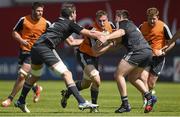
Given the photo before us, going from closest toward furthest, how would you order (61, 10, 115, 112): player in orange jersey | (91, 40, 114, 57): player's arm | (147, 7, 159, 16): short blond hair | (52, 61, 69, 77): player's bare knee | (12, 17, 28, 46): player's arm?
1. (52, 61, 69, 77): player's bare knee
2. (91, 40, 114, 57): player's arm
3. (61, 10, 115, 112): player in orange jersey
4. (12, 17, 28, 46): player's arm
5. (147, 7, 159, 16): short blond hair

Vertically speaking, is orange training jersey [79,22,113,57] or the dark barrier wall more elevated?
orange training jersey [79,22,113,57]

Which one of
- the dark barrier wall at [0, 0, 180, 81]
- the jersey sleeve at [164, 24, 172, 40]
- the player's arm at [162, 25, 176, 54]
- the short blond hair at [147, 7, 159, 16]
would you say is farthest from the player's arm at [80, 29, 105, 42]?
the dark barrier wall at [0, 0, 180, 81]

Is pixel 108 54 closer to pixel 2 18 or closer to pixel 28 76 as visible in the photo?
pixel 2 18

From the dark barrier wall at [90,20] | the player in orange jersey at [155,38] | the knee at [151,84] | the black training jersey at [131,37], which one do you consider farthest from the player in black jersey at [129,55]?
the dark barrier wall at [90,20]

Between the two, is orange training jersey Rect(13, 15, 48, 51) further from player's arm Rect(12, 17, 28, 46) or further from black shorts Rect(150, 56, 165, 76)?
black shorts Rect(150, 56, 165, 76)

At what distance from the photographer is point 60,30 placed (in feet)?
50.8

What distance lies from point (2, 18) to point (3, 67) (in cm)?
294

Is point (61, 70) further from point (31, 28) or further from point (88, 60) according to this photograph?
point (31, 28)

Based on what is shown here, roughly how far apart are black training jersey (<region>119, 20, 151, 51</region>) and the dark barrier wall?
744 inches

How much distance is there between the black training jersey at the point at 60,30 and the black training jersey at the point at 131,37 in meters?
1.39

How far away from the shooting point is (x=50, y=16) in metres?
38.0

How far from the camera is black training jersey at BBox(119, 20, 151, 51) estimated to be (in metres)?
16.3

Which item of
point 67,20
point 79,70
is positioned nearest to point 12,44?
point 79,70

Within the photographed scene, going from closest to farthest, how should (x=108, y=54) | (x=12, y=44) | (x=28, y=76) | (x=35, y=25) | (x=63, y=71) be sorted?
(x=63, y=71), (x=28, y=76), (x=35, y=25), (x=108, y=54), (x=12, y=44)
